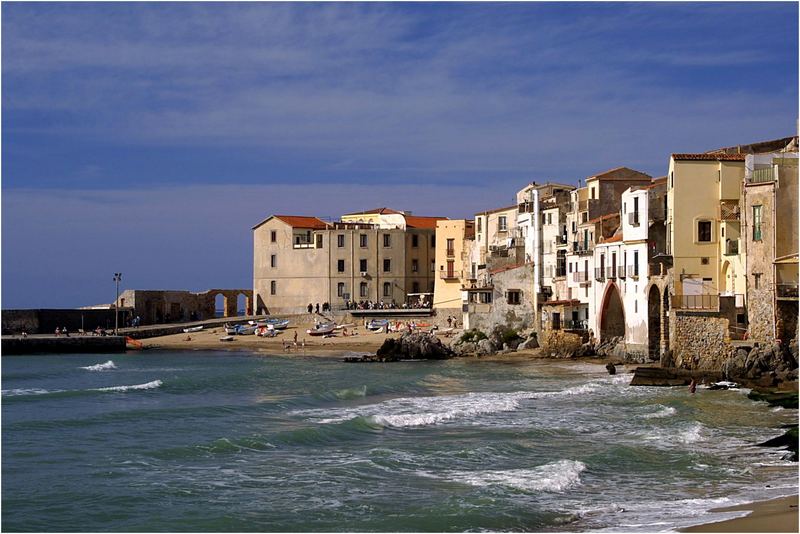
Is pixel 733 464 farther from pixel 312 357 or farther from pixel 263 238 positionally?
pixel 263 238

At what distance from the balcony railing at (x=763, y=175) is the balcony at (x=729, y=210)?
1.92 m

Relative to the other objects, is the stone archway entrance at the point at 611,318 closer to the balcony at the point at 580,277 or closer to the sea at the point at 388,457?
the balcony at the point at 580,277

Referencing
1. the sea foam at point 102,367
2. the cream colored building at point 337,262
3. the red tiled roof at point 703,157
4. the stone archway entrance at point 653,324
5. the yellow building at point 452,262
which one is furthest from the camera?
the cream colored building at point 337,262

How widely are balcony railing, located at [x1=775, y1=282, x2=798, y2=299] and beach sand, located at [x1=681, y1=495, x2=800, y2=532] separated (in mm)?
19660

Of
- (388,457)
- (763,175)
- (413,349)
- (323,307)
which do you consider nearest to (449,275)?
(323,307)

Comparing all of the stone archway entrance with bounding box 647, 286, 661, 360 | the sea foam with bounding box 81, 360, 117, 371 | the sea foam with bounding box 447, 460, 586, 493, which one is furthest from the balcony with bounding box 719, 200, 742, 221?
the sea foam with bounding box 81, 360, 117, 371

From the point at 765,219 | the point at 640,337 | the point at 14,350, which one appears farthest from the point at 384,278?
the point at 765,219

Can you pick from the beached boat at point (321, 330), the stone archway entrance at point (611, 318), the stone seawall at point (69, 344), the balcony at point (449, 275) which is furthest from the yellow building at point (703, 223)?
the stone seawall at point (69, 344)

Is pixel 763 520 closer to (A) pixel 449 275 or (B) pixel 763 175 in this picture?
(B) pixel 763 175

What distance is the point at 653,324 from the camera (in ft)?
150

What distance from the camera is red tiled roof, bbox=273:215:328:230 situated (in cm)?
8031

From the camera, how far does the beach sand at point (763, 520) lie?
15.9 m

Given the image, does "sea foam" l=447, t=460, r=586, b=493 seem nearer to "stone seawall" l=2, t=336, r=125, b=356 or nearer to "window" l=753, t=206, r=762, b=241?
"window" l=753, t=206, r=762, b=241

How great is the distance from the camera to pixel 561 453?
2464cm
